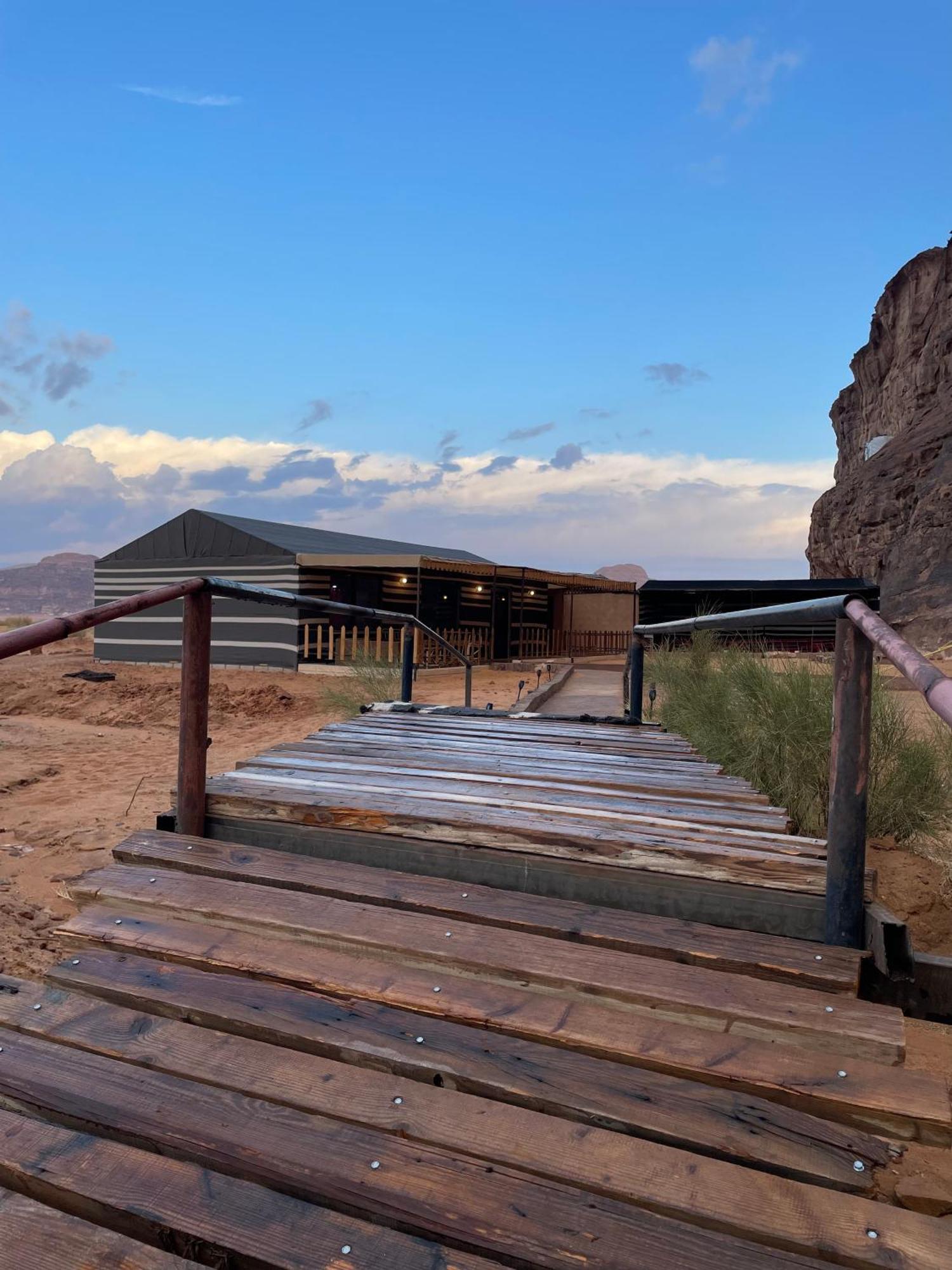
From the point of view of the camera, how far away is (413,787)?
9.04 feet

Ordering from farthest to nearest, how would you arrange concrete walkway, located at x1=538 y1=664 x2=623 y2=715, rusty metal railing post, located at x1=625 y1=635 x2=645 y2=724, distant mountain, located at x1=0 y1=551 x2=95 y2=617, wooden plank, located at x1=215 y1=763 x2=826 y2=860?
distant mountain, located at x1=0 y1=551 x2=95 y2=617 → concrete walkway, located at x1=538 y1=664 x2=623 y2=715 → rusty metal railing post, located at x1=625 y1=635 x2=645 y2=724 → wooden plank, located at x1=215 y1=763 x2=826 y2=860

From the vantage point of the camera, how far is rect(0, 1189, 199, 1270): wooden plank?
3.58ft

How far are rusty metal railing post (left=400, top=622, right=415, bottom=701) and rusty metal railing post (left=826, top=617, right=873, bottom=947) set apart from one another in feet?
14.2

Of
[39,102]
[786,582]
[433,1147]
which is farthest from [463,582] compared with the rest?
[433,1147]

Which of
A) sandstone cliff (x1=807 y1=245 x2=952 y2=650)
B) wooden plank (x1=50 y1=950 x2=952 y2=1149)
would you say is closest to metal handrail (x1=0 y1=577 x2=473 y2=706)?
wooden plank (x1=50 y1=950 x2=952 y2=1149)

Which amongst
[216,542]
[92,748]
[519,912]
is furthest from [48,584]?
[519,912]

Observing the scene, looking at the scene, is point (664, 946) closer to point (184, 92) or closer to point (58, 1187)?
point (58, 1187)

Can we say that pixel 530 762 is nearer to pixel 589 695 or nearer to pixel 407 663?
pixel 407 663

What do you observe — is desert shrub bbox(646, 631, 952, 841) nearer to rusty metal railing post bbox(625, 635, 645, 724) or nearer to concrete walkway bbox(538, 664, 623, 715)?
rusty metal railing post bbox(625, 635, 645, 724)

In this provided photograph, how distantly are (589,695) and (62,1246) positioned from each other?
1114cm

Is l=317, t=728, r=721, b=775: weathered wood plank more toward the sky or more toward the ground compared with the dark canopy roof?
more toward the ground

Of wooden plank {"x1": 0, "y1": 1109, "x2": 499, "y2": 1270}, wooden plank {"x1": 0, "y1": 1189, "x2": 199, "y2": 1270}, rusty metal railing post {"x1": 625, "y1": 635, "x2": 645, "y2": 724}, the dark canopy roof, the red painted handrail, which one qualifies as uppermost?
the dark canopy roof

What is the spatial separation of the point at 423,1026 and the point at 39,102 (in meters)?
31.1

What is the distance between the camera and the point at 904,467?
81.9 ft
